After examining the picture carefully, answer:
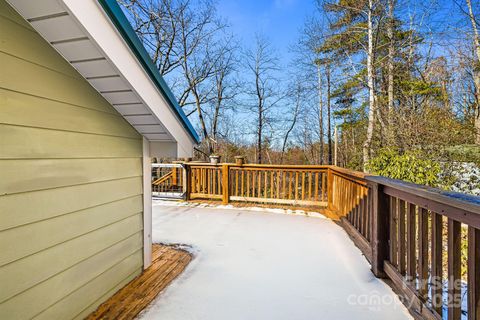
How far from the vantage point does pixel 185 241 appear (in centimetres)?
318

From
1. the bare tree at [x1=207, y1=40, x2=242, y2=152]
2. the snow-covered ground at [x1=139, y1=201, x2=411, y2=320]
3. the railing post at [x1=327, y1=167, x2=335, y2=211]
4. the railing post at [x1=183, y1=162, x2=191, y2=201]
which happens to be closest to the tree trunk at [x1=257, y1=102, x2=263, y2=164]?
the bare tree at [x1=207, y1=40, x2=242, y2=152]

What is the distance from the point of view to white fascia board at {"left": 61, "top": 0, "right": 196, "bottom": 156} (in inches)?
47.3

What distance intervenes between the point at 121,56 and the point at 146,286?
1.86m

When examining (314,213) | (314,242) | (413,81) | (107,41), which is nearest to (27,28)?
(107,41)

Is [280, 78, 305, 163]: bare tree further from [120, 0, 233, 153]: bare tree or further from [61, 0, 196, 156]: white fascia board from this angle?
[61, 0, 196, 156]: white fascia board

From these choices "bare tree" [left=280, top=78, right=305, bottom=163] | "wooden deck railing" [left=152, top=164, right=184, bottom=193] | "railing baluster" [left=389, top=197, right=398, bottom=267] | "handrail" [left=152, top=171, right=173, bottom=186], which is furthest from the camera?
"bare tree" [left=280, top=78, right=305, bottom=163]

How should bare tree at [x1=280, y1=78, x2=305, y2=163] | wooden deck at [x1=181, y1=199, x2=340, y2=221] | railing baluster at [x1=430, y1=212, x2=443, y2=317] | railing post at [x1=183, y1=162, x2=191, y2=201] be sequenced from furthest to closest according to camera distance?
bare tree at [x1=280, y1=78, x2=305, y2=163] → railing post at [x1=183, y1=162, x2=191, y2=201] → wooden deck at [x1=181, y1=199, x2=340, y2=221] → railing baluster at [x1=430, y1=212, x2=443, y2=317]

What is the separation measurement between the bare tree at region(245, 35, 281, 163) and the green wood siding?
11.2m

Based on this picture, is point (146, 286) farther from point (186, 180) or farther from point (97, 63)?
point (186, 180)

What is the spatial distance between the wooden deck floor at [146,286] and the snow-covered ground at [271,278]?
91 millimetres

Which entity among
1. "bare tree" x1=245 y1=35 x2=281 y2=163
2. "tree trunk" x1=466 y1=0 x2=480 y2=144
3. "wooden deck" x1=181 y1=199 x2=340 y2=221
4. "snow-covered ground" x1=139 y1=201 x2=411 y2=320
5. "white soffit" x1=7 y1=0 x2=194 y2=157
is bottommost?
"snow-covered ground" x1=139 y1=201 x2=411 y2=320

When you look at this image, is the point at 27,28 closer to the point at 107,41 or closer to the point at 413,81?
the point at 107,41

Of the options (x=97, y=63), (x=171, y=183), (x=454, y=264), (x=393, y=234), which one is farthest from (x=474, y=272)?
(x=171, y=183)

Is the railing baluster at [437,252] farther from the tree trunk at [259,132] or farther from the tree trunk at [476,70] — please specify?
the tree trunk at [259,132]
